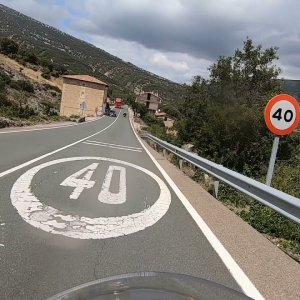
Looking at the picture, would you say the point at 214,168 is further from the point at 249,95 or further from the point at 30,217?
the point at 249,95

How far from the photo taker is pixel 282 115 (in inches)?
349

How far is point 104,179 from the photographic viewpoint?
419 inches

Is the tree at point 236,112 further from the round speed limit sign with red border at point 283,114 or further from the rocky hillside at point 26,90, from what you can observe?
the rocky hillside at point 26,90

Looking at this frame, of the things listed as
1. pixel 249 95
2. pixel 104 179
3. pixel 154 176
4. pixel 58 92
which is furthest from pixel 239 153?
pixel 58 92

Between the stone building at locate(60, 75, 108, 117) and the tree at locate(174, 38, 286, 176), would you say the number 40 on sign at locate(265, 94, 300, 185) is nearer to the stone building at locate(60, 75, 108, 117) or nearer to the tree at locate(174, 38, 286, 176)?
the tree at locate(174, 38, 286, 176)

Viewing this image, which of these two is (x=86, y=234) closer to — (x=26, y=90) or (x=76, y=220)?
(x=76, y=220)

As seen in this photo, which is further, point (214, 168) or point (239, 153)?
point (239, 153)

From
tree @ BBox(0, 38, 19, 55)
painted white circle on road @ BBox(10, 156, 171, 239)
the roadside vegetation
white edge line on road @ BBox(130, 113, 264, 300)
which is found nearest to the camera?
white edge line on road @ BBox(130, 113, 264, 300)

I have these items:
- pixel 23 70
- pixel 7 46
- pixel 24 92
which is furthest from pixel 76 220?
pixel 7 46

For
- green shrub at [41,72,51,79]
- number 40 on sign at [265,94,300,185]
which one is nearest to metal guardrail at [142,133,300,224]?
number 40 on sign at [265,94,300,185]

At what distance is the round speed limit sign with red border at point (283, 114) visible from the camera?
8.77m

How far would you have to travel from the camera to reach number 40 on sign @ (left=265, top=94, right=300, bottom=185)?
8766 millimetres

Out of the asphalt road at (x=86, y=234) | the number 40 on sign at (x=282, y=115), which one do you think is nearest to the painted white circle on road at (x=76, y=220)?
the asphalt road at (x=86, y=234)

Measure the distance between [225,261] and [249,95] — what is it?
38.8 metres
